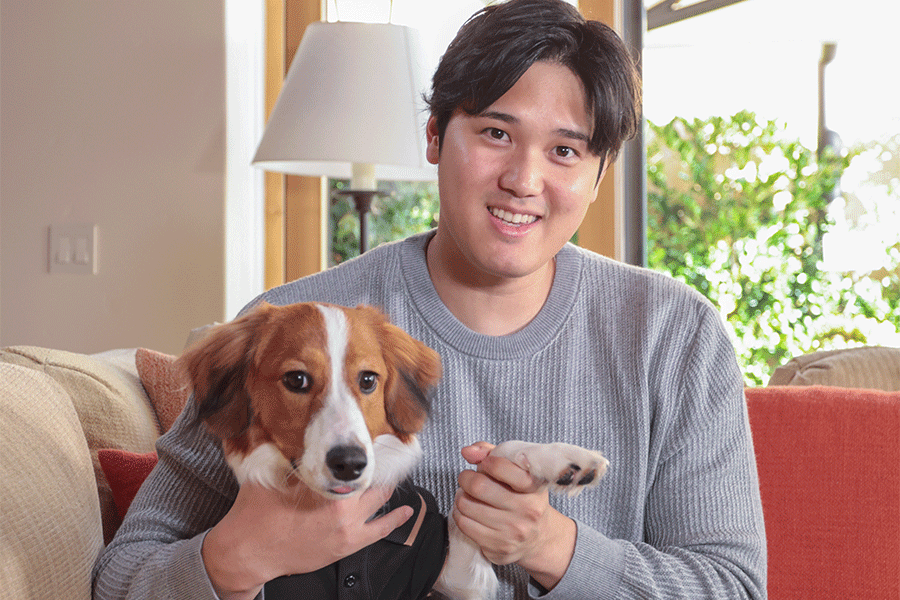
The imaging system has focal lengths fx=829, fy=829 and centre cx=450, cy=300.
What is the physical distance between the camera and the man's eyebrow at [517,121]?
108cm

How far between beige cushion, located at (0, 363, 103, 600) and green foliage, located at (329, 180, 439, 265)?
1.86 m

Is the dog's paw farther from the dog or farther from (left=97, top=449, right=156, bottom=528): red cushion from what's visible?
(left=97, top=449, right=156, bottom=528): red cushion

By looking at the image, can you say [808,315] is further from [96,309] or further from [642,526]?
[96,309]

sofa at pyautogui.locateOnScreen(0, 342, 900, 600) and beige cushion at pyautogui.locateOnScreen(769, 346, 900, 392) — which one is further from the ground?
beige cushion at pyautogui.locateOnScreen(769, 346, 900, 392)

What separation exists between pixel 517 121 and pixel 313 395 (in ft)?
1.54

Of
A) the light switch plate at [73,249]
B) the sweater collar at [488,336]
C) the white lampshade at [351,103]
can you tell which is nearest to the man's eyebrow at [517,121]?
the sweater collar at [488,336]

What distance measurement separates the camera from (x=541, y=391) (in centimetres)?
112

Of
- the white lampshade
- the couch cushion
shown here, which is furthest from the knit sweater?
the white lampshade

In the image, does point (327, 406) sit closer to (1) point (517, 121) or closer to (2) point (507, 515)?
(2) point (507, 515)

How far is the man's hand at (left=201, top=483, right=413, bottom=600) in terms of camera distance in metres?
0.89

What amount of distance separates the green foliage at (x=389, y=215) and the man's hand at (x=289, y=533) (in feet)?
6.94

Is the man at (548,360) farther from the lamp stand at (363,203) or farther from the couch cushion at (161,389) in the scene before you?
the lamp stand at (363,203)

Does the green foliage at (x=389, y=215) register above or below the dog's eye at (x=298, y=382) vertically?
above

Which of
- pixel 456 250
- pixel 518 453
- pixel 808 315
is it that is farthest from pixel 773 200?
pixel 518 453
